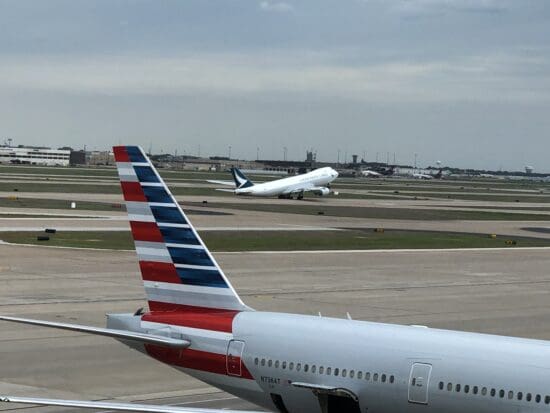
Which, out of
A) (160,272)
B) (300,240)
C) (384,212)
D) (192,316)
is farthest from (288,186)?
(192,316)

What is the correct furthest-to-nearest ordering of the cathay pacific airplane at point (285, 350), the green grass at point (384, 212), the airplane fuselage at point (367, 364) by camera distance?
1. the green grass at point (384, 212)
2. the cathay pacific airplane at point (285, 350)
3. the airplane fuselage at point (367, 364)

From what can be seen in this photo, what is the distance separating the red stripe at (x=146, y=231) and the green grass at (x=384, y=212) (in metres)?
84.7

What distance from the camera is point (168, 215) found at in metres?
22.9

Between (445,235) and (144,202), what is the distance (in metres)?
65.8

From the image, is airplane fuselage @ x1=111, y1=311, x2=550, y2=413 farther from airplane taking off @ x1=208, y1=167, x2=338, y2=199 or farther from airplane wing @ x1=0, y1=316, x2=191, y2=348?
airplane taking off @ x1=208, y1=167, x2=338, y2=199

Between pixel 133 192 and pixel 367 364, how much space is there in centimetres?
663

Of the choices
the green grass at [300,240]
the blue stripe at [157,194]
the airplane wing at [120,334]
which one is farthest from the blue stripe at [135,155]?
the green grass at [300,240]

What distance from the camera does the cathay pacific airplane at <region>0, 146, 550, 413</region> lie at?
59.7 feet

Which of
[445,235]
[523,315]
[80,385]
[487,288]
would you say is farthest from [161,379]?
[445,235]

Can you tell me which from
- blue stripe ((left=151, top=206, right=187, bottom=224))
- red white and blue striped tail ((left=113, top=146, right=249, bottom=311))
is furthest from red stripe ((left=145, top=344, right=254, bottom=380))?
blue stripe ((left=151, top=206, right=187, bottom=224))

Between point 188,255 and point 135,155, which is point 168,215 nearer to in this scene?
point 188,255

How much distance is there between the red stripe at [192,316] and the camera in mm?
22056

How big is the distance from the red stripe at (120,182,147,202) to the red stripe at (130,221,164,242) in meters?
0.52

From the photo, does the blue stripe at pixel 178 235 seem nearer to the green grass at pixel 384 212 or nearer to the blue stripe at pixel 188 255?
the blue stripe at pixel 188 255
